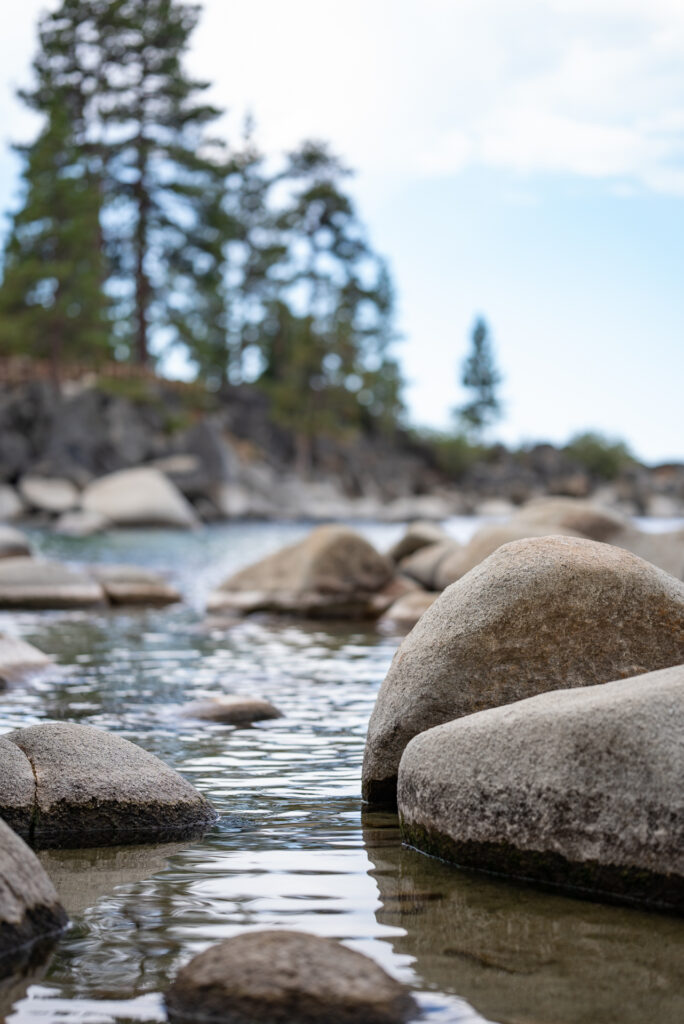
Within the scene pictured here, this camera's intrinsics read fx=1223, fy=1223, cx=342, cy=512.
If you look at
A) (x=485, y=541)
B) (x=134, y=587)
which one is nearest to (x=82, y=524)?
(x=134, y=587)

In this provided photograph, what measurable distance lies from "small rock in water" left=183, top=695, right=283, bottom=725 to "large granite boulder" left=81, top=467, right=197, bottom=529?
98.2ft

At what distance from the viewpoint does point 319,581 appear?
14352 millimetres

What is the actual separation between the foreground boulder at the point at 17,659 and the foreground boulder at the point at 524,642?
4.24 metres

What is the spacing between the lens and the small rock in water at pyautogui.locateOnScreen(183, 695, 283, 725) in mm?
7734

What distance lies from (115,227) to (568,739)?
49.6 m

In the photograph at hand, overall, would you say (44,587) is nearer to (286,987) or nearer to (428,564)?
(428,564)

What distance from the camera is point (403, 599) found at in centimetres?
1417

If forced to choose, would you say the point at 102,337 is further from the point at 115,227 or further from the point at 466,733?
the point at 466,733

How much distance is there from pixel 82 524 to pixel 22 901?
31.8m

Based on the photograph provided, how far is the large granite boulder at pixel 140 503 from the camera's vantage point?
37.7 metres

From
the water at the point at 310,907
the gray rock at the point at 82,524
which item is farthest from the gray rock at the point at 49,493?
→ the water at the point at 310,907

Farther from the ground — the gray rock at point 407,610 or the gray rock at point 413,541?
the gray rock at point 413,541

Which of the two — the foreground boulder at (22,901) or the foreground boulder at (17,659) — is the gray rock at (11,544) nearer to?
the foreground boulder at (17,659)

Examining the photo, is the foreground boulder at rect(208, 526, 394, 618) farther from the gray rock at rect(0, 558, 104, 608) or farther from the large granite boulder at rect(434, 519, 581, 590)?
the gray rock at rect(0, 558, 104, 608)
